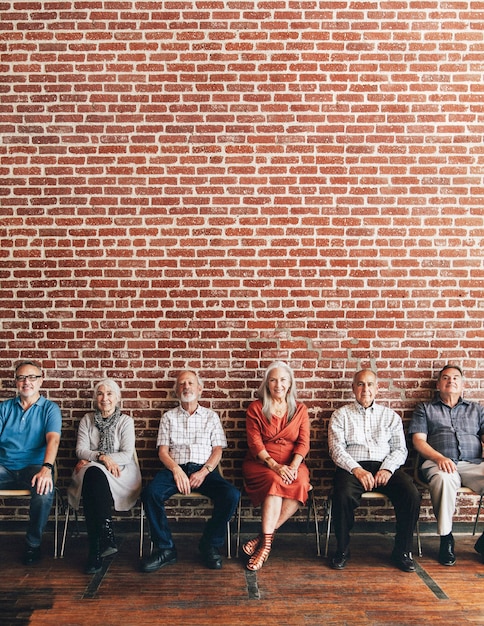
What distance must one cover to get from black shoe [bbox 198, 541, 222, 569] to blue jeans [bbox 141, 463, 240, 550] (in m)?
0.03

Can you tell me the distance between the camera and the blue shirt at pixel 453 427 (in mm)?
4355

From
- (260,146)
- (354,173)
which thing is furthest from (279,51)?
(354,173)

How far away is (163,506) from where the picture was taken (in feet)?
13.1

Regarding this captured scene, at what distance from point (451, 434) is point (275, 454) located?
1.35 metres

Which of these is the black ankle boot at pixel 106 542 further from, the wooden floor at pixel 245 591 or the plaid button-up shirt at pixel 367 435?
the plaid button-up shirt at pixel 367 435

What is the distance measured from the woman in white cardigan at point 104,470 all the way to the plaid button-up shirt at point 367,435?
151 centimetres

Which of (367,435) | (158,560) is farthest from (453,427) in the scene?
(158,560)

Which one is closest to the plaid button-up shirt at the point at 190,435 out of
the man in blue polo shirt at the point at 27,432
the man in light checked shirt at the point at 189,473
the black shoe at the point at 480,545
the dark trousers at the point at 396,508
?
the man in light checked shirt at the point at 189,473

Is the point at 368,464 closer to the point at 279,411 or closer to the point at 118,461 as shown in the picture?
the point at 279,411

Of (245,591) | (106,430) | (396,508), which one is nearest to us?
(245,591)

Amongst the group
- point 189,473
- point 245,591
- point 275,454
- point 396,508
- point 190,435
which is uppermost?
point 190,435

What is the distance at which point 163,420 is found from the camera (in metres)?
4.38

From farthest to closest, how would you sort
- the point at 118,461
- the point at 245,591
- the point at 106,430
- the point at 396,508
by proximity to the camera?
the point at 106,430, the point at 118,461, the point at 396,508, the point at 245,591

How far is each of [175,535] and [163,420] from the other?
939 mm
